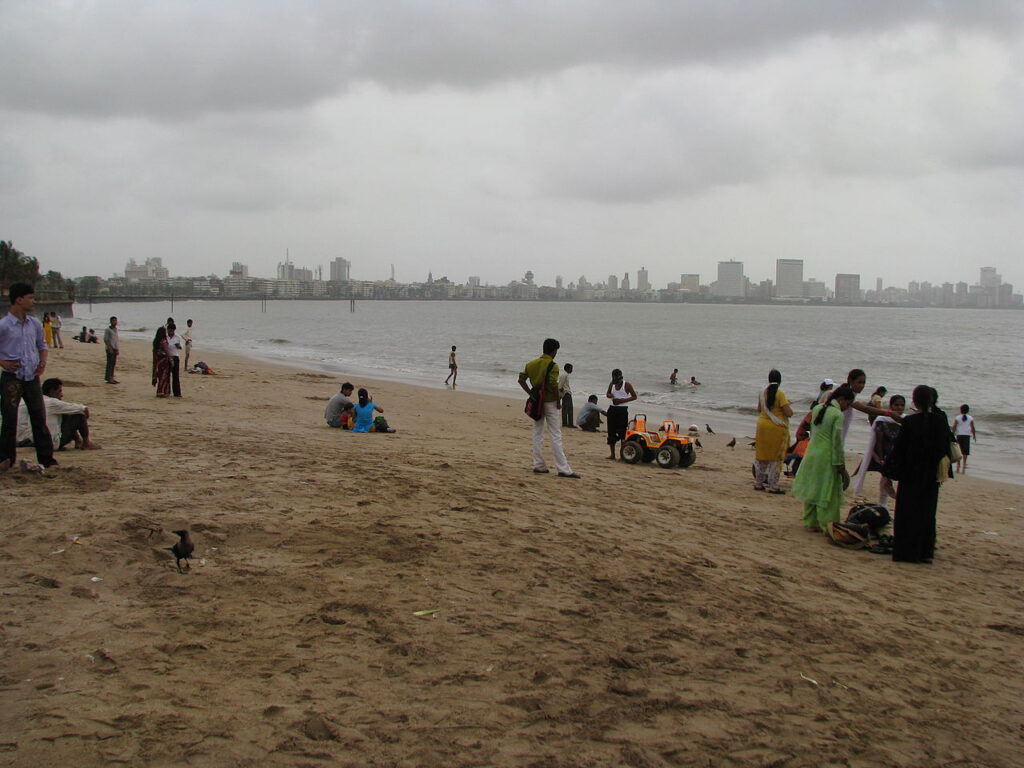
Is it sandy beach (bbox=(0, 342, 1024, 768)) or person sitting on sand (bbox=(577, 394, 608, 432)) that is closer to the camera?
sandy beach (bbox=(0, 342, 1024, 768))

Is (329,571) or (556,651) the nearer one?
(556,651)

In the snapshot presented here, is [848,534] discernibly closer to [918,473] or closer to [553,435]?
[918,473]

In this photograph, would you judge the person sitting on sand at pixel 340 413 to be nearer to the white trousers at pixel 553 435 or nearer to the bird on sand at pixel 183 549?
the white trousers at pixel 553 435

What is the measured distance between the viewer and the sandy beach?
3.47 m

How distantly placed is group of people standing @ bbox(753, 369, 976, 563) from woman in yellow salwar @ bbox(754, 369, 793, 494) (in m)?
0.01

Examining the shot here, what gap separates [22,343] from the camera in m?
6.77

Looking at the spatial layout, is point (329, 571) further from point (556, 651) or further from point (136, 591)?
point (556, 651)

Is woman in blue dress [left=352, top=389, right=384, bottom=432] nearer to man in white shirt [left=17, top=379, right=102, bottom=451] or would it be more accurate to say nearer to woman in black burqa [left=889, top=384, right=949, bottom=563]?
man in white shirt [left=17, top=379, right=102, bottom=451]

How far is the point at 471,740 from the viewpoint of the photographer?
3.44 metres

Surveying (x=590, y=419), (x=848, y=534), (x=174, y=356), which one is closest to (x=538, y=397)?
(x=848, y=534)

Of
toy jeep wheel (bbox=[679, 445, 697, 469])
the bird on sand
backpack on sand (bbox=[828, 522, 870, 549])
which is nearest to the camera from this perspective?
the bird on sand

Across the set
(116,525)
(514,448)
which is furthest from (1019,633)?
(514,448)

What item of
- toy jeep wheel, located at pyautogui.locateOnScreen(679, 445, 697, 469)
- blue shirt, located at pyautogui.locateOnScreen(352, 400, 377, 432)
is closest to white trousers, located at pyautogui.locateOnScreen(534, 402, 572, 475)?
toy jeep wheel, located at pyautogui.locateOnScreen(679, 445, 697, 469)

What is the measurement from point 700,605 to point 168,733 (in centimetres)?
339
